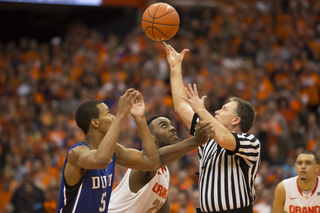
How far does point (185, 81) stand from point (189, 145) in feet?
29.3

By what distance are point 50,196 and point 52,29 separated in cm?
1015

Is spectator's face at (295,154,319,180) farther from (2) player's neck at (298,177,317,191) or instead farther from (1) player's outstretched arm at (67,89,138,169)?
(1) player's outstretched arm at (67,89,138,169)

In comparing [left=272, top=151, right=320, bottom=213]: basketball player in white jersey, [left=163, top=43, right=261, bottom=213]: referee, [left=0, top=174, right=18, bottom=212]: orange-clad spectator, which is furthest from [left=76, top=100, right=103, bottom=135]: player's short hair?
[left=0, top=174, right=18, bottom=212]: orange-clad spectator

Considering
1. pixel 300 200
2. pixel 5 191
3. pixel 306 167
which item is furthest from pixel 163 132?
pixel 5 191

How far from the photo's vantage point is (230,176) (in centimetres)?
448

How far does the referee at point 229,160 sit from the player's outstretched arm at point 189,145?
0.36 feet

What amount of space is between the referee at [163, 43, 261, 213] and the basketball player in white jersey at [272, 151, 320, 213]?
169 centimetres

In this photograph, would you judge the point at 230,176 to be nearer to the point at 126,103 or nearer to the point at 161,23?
the point at 126,103

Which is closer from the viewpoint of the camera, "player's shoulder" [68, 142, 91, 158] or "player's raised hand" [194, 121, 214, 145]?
"player's shoulder" [68, 142, 91, 158]

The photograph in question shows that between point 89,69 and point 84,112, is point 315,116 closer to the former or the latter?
point 89,69

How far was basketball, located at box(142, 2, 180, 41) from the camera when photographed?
17.8ft

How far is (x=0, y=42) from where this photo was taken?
56.6ft

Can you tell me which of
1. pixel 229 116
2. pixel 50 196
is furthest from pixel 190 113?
pixel 50 196

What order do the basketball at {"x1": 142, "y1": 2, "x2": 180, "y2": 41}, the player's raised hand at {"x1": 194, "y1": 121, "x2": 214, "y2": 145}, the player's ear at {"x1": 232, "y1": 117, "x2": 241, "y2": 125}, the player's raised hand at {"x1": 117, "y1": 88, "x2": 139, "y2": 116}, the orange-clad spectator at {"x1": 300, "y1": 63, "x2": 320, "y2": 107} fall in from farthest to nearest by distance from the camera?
the orange-clad spectator at {"x1": 300, "y1": 63, "x2": 320, "y2": 107} < the basketball at {"x1": 142, "y1": 2, "x2": 180, "y2": 41} < the player's ear at {"x1": 232, "y1": 117, "x2": 241, "y2": 125} < the player's raised hand at {"x1": 194, "y1": 121, "x2": 214, "y2": 145} < the player's raised hand at {"x1": 117, "y1": 88, "x2": 139, "y2": 116}
